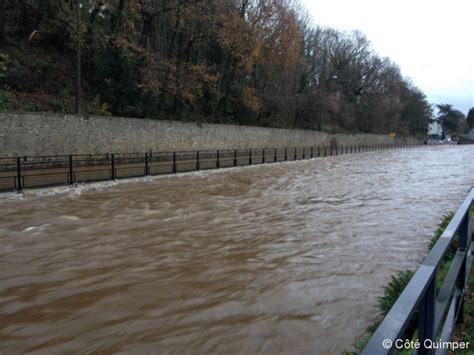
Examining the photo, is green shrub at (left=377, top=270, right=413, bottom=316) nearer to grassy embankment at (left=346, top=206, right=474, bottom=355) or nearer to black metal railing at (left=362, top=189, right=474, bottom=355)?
grassy embankment at (left=346, top=206, right=474, bottom=355)

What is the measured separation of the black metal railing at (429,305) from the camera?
1.73 m

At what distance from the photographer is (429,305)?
2475 millimetres

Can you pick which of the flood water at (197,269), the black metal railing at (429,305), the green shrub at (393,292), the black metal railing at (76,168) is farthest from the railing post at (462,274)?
the black metal railing at (76,168)

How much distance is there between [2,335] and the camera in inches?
182

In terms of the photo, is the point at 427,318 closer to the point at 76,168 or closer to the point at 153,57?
the point at 76,168

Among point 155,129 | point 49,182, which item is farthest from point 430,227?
point 155,129

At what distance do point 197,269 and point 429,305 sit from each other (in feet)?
15.8

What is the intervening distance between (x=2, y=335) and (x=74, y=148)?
19421mm

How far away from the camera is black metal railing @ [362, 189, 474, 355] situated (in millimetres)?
1732

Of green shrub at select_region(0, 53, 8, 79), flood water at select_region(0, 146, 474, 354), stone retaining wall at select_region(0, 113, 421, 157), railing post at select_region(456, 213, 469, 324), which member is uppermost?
green shrub at select_region(0, 53, 8, 79)

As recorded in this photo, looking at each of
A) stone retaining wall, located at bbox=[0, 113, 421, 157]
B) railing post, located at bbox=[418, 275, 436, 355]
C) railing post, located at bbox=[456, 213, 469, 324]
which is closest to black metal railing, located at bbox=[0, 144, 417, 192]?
stone retaining wall, located at bbox=[0, 113, 421, 157]

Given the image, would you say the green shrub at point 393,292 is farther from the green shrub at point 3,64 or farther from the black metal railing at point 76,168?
the green shrub at point 3,64

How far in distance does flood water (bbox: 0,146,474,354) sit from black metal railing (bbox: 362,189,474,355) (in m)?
1.60

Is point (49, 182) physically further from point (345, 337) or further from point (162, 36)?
point (162, 36)
